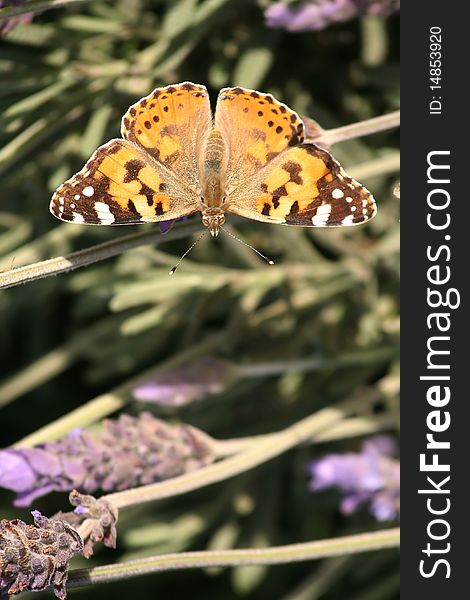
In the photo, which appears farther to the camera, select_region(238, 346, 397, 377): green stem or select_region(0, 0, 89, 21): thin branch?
select_region(238, 346, 397, 377): green stem

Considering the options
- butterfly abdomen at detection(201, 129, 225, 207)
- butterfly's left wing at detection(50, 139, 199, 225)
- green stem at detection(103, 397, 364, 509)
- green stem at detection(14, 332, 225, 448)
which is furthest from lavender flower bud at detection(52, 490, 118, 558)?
butterfly abdomen at detection(201, 129, 225, 207)

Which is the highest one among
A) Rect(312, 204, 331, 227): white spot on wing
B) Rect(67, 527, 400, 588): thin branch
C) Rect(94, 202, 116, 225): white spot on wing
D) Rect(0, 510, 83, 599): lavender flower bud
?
Rect(312, 204, 331, 227): white spot on wing

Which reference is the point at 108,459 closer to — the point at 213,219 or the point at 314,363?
the point at 213,219

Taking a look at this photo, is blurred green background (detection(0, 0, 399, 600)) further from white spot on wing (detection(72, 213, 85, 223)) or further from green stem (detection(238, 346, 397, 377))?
white spot on wing (detection(72, 213, 85, 223))

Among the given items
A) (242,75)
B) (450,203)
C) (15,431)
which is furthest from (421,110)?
(15,431)

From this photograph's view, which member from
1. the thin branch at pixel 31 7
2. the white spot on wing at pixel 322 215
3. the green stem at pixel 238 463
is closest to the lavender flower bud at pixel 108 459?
the green stem at pixel 238 463

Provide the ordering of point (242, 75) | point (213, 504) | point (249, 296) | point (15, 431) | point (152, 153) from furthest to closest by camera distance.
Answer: point (15, 431), point (213, 504), point (249, 296), point (242, 75), point (152, 153)

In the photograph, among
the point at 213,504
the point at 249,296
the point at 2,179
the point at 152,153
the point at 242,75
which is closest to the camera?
the point at 152,153

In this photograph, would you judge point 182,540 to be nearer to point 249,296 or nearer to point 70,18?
point 249,296
